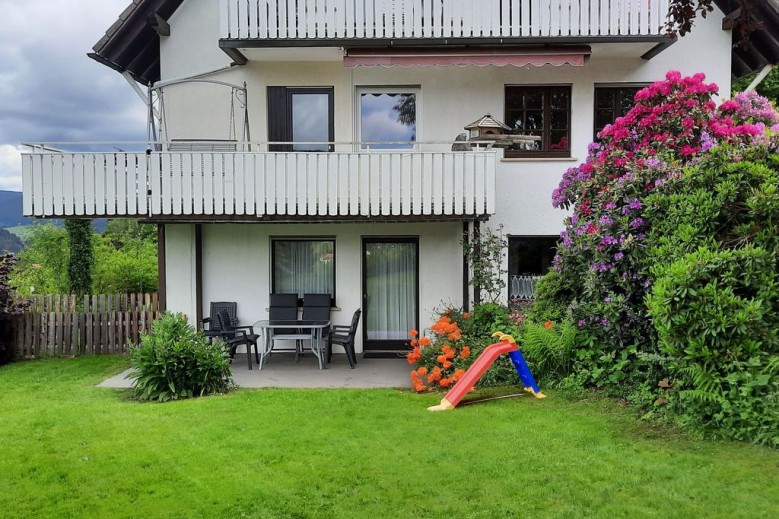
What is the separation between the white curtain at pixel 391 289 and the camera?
14.1 meters

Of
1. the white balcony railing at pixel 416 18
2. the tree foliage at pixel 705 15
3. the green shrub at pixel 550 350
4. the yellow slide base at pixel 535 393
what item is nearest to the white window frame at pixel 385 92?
the white balcony railing at pixel 416 18

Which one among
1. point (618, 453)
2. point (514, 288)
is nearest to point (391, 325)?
point (514, 288)

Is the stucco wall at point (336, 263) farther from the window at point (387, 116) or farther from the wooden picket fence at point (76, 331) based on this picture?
the window at point (387, 116)

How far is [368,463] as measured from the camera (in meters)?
6.17

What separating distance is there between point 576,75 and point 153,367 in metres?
10.6

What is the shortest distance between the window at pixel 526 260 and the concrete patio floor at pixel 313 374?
3.13 m

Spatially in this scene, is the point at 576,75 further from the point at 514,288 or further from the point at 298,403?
the point at 298,403

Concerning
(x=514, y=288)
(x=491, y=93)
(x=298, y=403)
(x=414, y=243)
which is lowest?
(x=298, y=403)

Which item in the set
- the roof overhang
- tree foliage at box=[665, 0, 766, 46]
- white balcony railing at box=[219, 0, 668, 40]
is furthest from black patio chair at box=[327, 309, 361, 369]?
the roof overhang

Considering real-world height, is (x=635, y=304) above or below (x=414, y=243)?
below

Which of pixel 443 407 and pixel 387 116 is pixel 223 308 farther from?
pixel 443 407

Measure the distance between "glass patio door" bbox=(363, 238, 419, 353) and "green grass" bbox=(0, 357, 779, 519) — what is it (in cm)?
520

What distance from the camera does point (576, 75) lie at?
44.3 feet

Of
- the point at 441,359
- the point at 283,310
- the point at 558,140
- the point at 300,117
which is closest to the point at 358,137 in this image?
the point at 300,117
